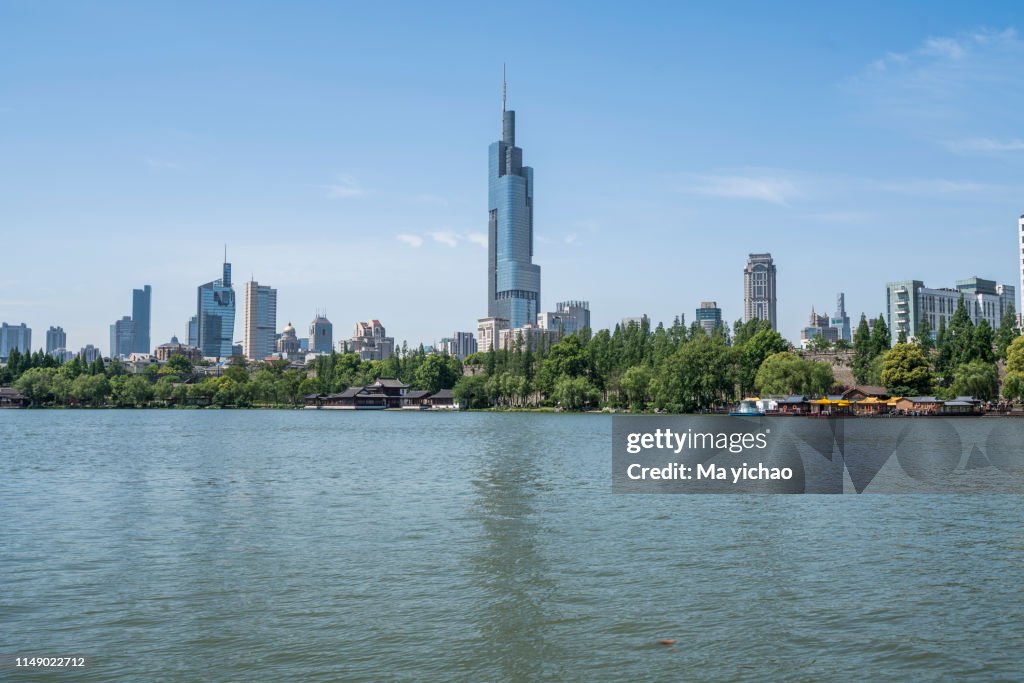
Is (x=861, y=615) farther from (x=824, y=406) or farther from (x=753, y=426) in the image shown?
(x=824, y=406)

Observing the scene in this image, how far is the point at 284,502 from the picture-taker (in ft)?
102

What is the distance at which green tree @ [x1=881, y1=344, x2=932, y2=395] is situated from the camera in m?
125

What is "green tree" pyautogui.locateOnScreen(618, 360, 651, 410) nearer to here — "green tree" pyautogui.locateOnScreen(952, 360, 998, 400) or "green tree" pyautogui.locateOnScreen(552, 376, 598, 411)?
"green tree" pyautogui.locateOnScreen(552, 376, 598, 411)

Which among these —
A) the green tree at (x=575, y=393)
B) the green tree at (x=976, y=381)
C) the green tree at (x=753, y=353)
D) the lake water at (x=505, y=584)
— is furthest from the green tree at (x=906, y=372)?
the lake water at (x=505, y=584)

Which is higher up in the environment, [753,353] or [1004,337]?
[1004,337]

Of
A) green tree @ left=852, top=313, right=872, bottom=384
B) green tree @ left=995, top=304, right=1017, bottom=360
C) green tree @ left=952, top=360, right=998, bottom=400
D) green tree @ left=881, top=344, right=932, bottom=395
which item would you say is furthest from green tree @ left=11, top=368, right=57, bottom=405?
green tree @ left=995, top=304, right=1017, bottom=360

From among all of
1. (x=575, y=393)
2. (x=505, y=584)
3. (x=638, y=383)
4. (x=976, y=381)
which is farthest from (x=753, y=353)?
(x=505, y=584)

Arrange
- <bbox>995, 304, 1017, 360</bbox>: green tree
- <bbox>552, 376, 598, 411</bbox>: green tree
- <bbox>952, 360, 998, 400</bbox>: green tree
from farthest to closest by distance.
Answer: <bbox>552, 376, 598, 411</bbox>: green tree < <bbox>995, 304, 1017, 360</bbox>: green tree < <bbox>952, 360, 998, 400</bbox>: green tree

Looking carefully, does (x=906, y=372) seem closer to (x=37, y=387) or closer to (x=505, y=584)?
(x=505, y=584)

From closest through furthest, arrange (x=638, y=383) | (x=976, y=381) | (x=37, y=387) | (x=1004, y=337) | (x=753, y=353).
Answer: (x=976, y=381) < (x=1004, y=337) < (x=638, y=383) < (x=753, y=353) < (x=37, y=387)

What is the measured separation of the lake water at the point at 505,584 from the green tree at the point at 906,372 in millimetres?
99817

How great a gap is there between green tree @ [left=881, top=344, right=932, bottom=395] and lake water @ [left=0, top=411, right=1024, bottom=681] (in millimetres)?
99817

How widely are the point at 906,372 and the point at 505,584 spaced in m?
121

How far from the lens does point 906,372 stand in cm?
12506
